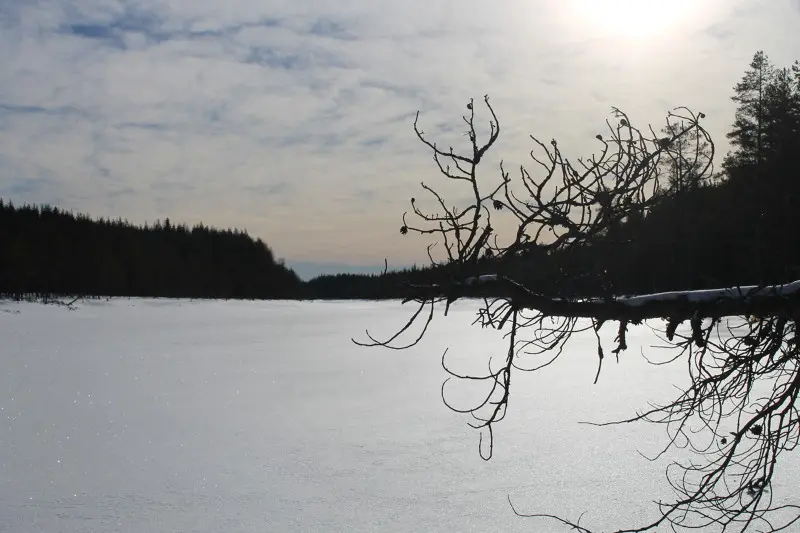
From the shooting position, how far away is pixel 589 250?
291 centimetres

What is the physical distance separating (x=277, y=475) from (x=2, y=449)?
267 centimetres

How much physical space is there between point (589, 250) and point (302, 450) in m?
4.41

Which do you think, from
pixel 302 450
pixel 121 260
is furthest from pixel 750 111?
pixel 121 260

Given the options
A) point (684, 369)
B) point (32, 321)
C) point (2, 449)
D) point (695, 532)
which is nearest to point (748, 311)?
point (695, 532)

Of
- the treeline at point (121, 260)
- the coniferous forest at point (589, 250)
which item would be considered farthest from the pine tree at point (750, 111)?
the treeline at point (121, 260)

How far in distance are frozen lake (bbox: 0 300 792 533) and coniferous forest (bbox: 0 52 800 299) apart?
174 centimetres

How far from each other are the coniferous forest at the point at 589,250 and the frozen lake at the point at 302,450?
1742 millimetres

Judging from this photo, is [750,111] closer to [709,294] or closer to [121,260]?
[709,294]

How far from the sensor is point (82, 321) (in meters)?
23.2

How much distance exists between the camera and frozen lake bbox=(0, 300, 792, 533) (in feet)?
15.8

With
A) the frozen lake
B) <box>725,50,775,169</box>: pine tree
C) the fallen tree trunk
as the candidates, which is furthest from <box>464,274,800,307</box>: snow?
<box>725,50,775,169</box>: pine tree

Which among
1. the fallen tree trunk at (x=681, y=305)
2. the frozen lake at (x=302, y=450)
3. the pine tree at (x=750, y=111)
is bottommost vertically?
the frozen lake at (x=302, y=450)

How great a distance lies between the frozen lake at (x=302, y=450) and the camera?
15.8 ft

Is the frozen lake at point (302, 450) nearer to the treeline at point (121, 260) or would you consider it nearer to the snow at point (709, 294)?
the snow at point (709, 294)
